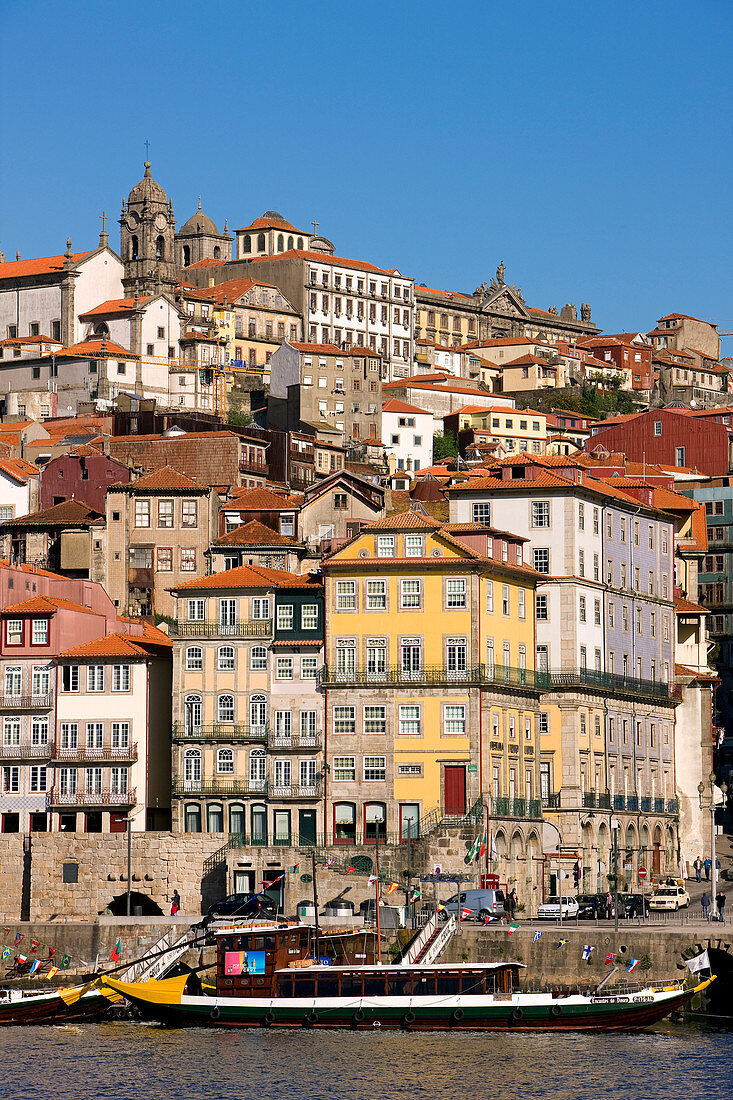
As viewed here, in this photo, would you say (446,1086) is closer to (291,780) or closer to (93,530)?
(291,780)

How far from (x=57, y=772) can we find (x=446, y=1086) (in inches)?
1395

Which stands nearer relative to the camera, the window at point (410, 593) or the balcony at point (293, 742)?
the balcony at point (293, 742)

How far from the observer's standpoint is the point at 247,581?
95562mm

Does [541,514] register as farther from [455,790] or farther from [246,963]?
[246,963]

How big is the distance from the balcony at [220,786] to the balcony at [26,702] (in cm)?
696

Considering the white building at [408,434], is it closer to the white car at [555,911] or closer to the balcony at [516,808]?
the balcony at [516,808]

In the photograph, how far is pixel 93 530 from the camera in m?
118

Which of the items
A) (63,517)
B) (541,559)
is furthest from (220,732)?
(63,517)

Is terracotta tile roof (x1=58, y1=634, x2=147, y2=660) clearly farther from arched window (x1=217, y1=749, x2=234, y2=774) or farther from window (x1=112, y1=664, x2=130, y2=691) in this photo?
arched window (x1=217, y1=749, x2=234, y2=774)

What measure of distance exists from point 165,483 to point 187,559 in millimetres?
4598

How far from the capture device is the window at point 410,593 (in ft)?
302

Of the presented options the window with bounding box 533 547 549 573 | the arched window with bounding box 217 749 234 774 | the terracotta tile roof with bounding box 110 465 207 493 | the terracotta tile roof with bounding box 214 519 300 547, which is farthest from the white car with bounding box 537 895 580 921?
the terracotta tile roof with bounding box 110 465 207 493

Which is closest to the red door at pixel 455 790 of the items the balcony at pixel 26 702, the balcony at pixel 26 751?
the balcony at pixel 26 751

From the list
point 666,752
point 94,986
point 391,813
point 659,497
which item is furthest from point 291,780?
point 659,497
